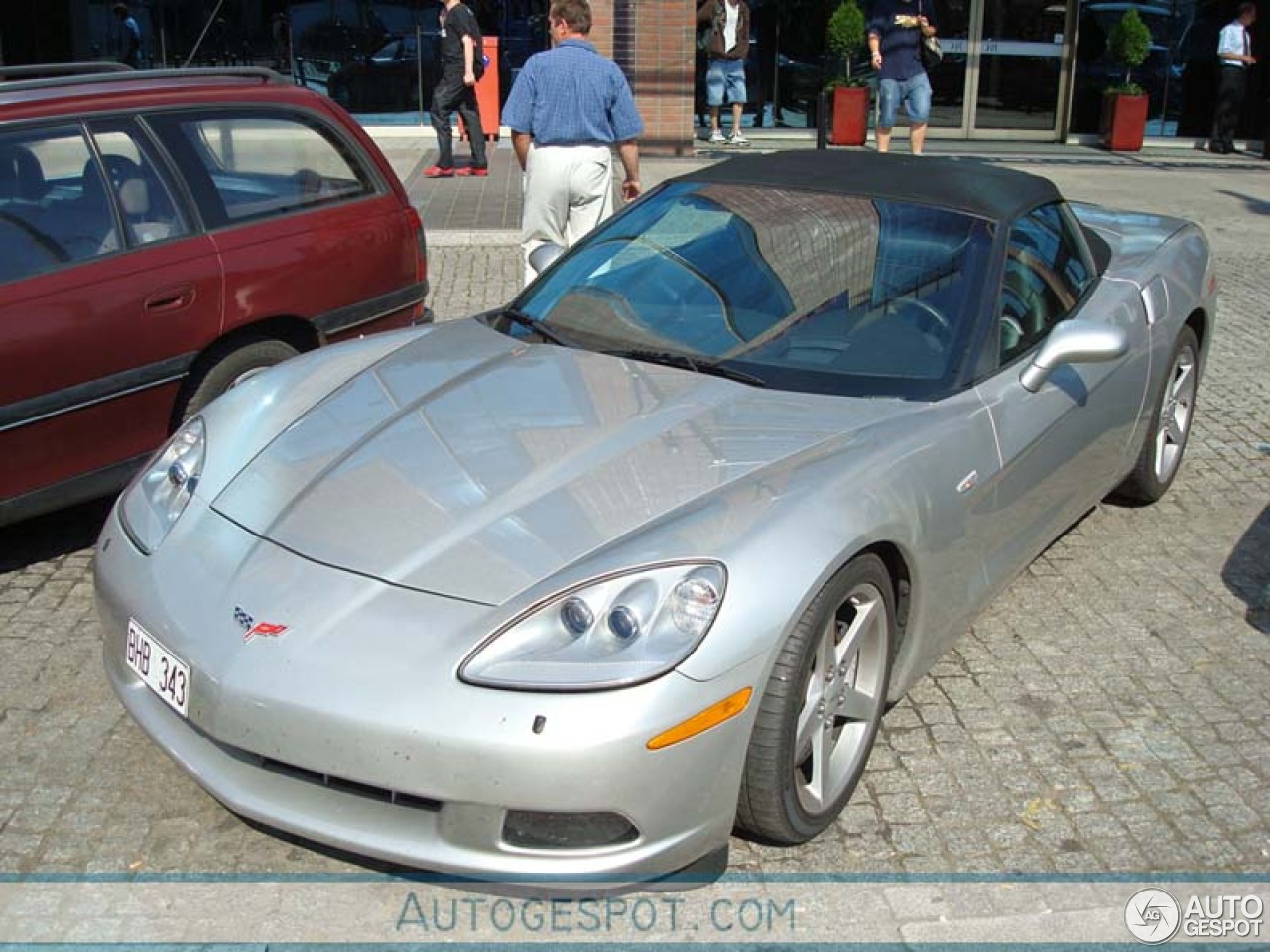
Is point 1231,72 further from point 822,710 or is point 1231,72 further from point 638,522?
point 638,522

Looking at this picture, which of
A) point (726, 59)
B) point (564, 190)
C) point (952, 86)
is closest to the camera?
point (564, 190)

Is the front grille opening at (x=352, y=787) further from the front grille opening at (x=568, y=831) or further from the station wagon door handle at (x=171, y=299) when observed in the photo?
the station wagon door handle at (x=171, y=299)

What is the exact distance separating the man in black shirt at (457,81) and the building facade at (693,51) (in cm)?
227

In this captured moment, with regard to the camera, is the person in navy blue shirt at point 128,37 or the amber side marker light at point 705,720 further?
the person in navy blue shirt at point 128,37

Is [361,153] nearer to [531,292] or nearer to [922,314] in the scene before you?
[531,292]

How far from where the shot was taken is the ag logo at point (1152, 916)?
305 cm

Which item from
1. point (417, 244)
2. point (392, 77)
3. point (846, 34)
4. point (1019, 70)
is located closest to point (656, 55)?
point (846, 34)

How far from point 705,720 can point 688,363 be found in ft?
4.55

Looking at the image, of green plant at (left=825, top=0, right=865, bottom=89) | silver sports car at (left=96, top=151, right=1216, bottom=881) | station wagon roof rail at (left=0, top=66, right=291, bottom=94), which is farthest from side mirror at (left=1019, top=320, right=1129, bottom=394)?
green plant at (left=825, top=0, right=865, bottom=89)

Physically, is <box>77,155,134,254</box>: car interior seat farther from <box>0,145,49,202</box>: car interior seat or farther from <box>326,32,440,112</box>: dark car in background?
<box>326,32,440,112</box>: dark car in background

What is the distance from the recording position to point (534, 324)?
435cm

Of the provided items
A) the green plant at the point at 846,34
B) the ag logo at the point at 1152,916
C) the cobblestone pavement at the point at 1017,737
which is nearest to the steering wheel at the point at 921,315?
the cobblestone pavement at the point at 1017,737

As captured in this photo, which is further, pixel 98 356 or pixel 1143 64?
pixel 1143 64

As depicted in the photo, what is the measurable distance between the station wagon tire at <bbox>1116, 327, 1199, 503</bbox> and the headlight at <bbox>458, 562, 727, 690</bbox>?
2.84m
